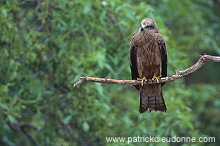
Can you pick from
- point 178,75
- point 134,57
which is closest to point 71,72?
point 134,57

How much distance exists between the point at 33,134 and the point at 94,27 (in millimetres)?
1744

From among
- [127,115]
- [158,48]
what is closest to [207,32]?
[127,115]

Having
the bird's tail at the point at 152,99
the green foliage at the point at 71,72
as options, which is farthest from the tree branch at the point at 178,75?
the green foliage at the point at 71,72

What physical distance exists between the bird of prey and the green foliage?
17.5 inches

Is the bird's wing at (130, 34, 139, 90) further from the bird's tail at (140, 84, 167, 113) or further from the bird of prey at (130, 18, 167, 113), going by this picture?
the bird's tail at (140, 84, 167, 113)

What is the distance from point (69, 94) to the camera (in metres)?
5.12

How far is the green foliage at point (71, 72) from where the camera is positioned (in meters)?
4.95

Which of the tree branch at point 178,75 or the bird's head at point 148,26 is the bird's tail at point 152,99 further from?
the bird's head at point 148,26

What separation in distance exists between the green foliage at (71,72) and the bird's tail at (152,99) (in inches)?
20.7

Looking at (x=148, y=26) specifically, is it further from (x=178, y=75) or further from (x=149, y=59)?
(x=178, y=75)

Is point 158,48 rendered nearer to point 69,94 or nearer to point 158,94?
point 158,94

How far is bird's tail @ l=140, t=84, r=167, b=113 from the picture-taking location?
4488mm

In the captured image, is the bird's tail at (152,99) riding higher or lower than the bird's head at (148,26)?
lower

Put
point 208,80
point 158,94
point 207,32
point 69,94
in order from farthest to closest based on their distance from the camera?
point 208,80 < point 207,32 < point 69,94 < point 158,94
